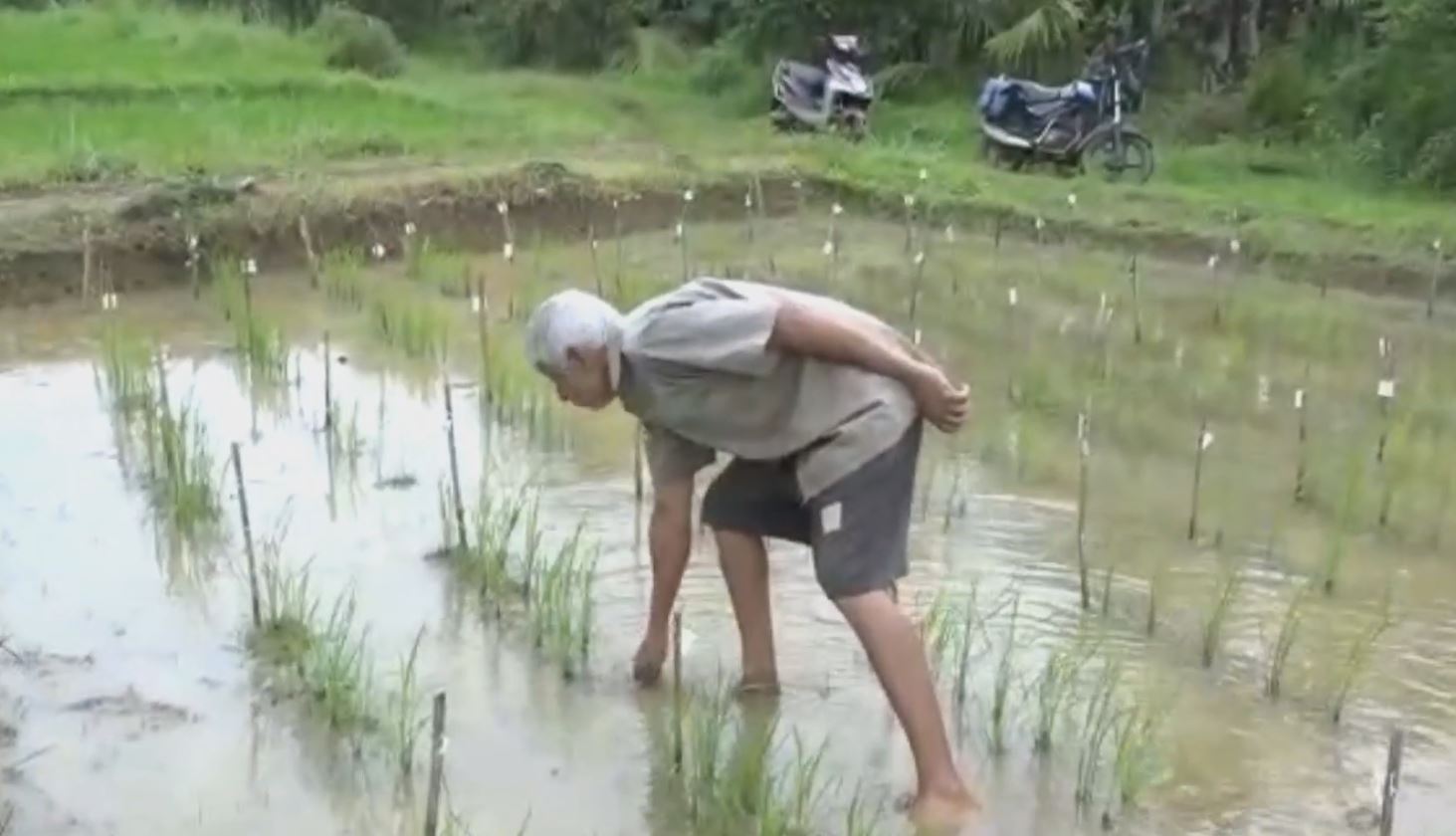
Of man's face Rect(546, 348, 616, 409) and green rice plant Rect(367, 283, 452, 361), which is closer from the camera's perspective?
man's face Rect(546, 348, 616, 409)

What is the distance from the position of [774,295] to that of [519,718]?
104cm

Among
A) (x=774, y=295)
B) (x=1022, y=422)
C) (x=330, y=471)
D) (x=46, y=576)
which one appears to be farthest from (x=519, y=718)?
(x=1022, y=422)

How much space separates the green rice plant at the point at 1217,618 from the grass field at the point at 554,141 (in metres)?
3.93

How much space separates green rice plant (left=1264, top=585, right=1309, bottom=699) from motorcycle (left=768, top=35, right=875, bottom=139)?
7.30 metres

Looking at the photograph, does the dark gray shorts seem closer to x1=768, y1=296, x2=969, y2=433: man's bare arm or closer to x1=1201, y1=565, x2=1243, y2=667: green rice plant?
x1=768, y1=296, x2=969, y2=433: man's bare arm

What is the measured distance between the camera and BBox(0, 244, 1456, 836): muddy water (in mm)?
3426

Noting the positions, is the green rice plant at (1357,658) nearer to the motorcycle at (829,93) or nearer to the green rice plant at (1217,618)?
the green rice plant at (1217,618)

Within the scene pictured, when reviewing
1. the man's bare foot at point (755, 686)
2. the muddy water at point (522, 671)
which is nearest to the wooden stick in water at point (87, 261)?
the muddy water at point (522, 671)

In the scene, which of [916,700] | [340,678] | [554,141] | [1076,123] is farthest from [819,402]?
[1076,123]

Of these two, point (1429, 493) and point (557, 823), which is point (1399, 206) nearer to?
point (1429, 493)

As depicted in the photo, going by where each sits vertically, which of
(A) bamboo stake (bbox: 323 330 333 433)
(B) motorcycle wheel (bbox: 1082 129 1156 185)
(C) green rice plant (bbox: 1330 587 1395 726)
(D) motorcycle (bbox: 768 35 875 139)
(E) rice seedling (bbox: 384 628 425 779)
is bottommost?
(C) green rice plant (bbox: 1330 587 1395 726)

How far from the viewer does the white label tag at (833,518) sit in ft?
11.0

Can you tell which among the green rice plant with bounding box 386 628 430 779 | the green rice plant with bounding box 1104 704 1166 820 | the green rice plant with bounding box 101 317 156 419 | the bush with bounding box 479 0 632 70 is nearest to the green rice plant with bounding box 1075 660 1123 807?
the green rice plant with bounding box 1104 704 1166 820

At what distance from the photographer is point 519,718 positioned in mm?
3787
